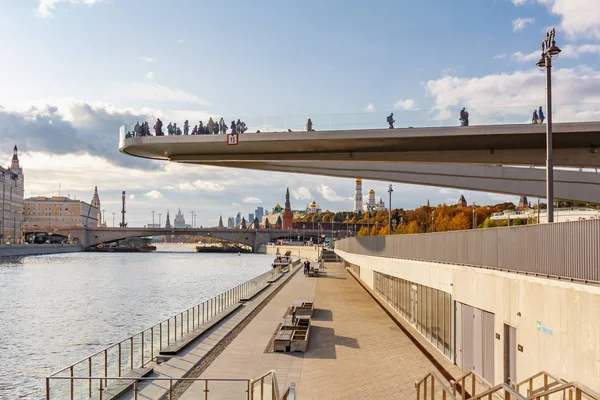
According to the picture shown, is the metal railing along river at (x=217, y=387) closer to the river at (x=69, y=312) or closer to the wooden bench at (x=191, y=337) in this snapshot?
the wooden bench at (x=191, y=337)

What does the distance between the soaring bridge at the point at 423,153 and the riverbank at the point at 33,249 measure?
7749 cm

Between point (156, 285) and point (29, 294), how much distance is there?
1305 cm

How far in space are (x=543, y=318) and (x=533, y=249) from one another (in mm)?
1666

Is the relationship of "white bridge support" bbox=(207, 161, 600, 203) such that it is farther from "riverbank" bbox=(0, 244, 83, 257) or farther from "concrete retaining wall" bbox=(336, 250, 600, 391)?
"riverbank" bbox=(0, 244, 83, 257)

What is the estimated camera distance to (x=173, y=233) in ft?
454

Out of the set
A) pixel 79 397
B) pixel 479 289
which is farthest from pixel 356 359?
pixel 79 397

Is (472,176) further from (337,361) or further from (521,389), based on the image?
(521,389)

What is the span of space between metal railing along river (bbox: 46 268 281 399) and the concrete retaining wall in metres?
7.69

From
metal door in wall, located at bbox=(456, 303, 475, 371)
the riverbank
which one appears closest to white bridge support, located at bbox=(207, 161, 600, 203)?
metal door in wall, located at bbox=(456, 303, 475, 371)

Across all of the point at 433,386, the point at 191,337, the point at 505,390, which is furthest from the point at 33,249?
the point at 505,390

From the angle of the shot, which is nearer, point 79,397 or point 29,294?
point 79,397

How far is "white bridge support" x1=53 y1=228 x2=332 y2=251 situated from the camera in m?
137

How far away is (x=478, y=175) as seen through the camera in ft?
135

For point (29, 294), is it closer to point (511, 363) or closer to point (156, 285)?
point (156, 285)
